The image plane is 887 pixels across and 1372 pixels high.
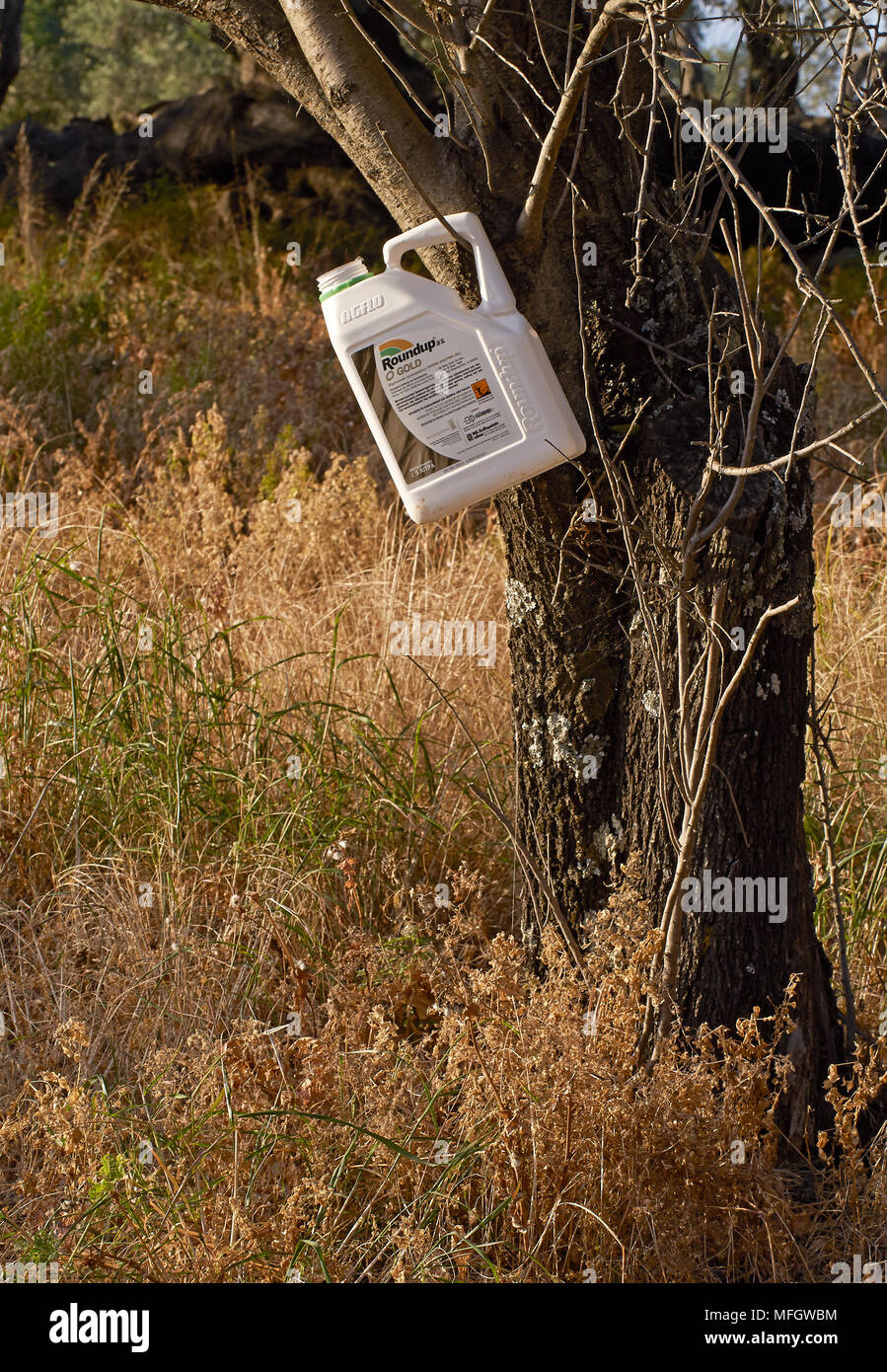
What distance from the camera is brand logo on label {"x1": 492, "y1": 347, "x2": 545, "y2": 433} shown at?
1855 mm

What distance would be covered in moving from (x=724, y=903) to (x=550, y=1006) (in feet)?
1.19

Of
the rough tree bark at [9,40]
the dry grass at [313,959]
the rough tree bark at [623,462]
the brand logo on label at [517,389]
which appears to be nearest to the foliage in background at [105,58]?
the rough tree bark at [9,40]

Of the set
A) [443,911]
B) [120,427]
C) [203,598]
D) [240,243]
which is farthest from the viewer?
[240,243]

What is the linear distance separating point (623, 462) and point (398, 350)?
15.8 inches

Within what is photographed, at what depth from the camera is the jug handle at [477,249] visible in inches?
73.3

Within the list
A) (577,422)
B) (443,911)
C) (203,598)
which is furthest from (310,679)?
(577,422)

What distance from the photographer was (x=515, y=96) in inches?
74.5

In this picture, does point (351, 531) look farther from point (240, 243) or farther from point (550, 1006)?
point (240, 243)

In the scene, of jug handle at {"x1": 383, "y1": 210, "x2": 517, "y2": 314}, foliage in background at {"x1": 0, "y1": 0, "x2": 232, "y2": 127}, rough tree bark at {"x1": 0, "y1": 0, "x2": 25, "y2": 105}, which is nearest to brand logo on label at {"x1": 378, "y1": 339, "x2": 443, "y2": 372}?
jug handle at {"x1": 383, "y1": 210, "x2": 517, "y2": 314}

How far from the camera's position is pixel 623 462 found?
1952 mm

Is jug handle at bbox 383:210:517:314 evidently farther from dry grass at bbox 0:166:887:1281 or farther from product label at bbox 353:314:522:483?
dry grass at bbox 0:166:887:1281

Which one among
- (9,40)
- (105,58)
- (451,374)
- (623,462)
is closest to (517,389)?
(451,374)

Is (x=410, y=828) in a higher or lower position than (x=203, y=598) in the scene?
lower

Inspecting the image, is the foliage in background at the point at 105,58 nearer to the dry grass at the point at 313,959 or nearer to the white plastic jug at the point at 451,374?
the dry grass at the point at 313,959
